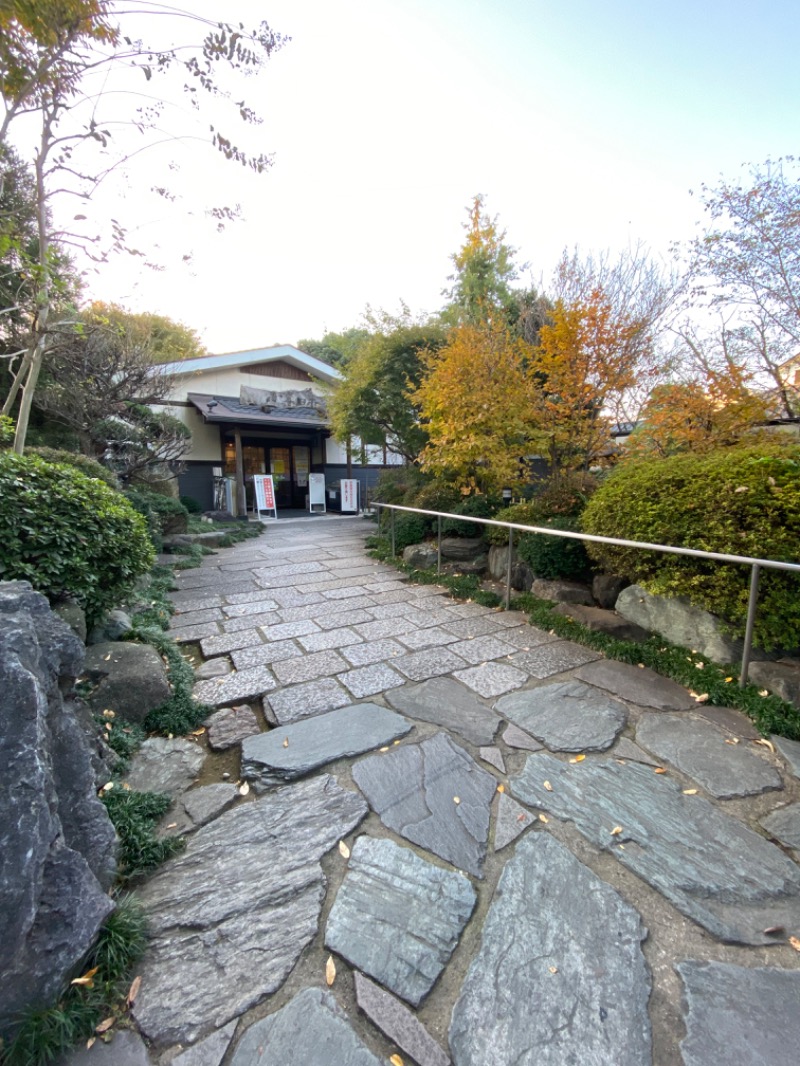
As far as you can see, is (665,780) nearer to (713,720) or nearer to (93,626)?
(713,720)

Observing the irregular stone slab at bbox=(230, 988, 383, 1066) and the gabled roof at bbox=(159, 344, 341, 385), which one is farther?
the gabled roof at bbox=(159, 344, 341, 385)

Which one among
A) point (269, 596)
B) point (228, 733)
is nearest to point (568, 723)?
point (228, 733)

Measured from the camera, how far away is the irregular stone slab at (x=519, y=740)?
78.7 inches

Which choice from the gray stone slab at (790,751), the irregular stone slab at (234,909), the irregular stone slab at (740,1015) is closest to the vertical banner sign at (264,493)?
the irregular stone slab at (234,909)

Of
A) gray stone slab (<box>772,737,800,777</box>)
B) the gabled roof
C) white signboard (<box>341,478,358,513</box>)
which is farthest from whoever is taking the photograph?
white signboard (<box>341,478,358,513</box>)

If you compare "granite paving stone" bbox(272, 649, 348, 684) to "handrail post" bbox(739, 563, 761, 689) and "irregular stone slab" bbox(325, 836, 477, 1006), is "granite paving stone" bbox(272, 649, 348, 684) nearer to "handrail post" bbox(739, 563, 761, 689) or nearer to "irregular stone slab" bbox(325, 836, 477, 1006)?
"irregular stone slab" bbox(325, 836, 477, 1006)

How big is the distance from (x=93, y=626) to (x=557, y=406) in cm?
447

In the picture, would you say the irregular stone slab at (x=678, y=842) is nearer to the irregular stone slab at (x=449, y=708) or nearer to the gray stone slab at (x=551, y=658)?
the irregular stone slab at (x=449, y=708)

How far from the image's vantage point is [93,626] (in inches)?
99.7

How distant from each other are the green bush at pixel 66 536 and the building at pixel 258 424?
6.51 meters

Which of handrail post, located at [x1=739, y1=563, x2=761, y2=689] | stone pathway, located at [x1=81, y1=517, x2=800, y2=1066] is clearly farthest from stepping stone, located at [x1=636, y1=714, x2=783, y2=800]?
handrail post, located at [x1=739, y1=563, x2=761, y2=689]

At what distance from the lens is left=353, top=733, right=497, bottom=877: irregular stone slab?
58.7 inches

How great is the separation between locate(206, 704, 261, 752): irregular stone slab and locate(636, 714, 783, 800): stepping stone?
1882 millimetres

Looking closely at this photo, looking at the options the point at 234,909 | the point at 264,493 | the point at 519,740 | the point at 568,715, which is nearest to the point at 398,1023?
the point at 234,909
